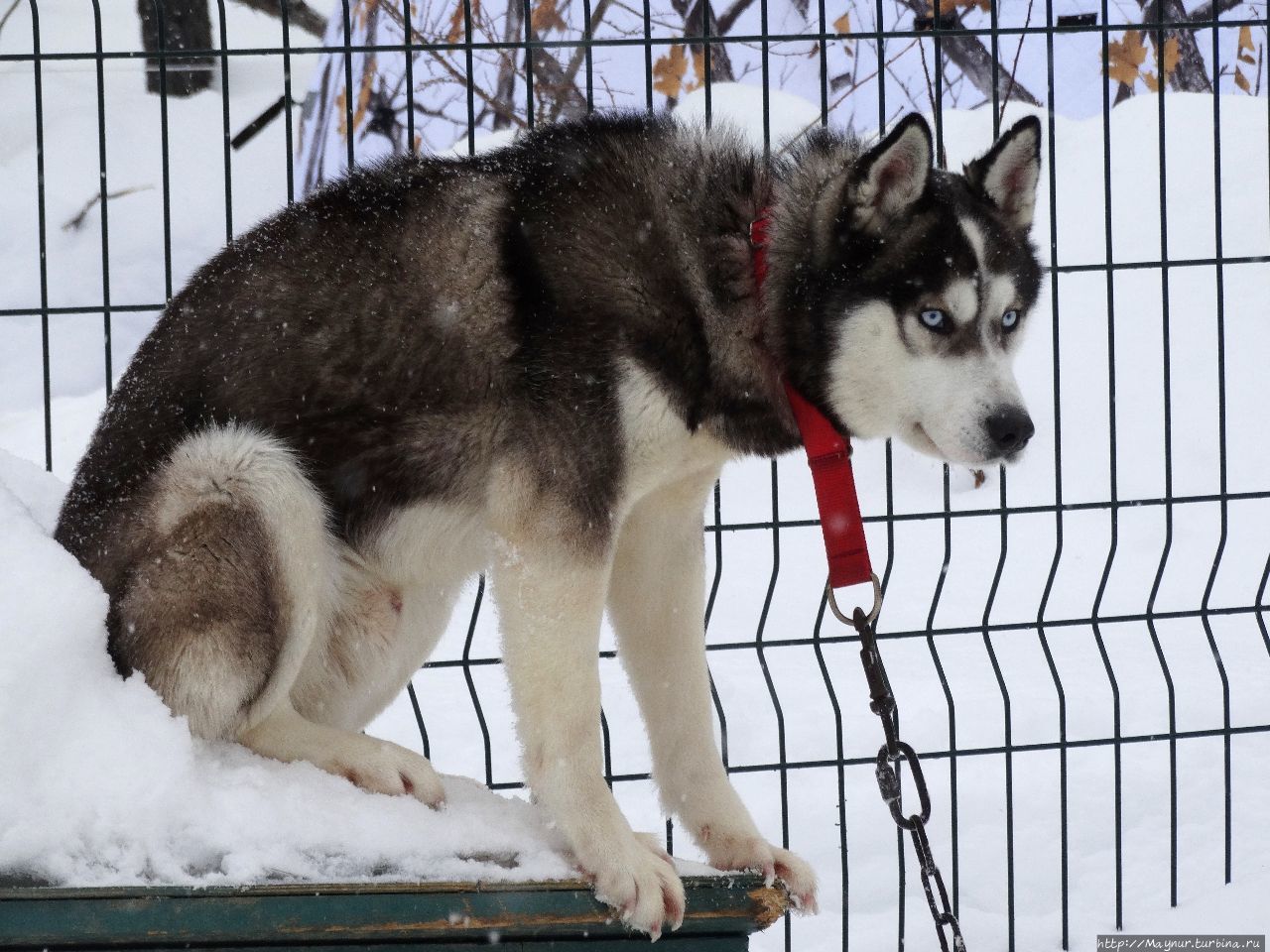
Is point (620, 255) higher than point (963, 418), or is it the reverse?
point (620, 255)

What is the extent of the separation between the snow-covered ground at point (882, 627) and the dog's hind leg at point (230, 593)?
6cm

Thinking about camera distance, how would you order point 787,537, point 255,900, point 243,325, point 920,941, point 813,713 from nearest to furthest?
point 255,900, point 243,325, point 920,941, point 813,713, point 787,537

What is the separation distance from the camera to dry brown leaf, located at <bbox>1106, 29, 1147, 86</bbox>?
7.66 m

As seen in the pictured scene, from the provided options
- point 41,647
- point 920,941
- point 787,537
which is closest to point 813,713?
point 920,941

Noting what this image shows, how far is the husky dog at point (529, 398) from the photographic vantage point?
228 cm

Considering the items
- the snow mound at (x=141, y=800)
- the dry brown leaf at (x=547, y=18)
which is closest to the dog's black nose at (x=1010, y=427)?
the snow mound at (x=141, y=800)

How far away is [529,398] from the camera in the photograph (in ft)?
7.66

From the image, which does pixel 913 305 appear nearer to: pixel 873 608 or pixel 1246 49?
pixel 873 608

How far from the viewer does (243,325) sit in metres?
2.45

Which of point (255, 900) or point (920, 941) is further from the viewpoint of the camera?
point (920, 941)

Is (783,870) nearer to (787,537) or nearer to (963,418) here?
(963,418)

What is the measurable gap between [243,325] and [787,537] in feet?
16.0

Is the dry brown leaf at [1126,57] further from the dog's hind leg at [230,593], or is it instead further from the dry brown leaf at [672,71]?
the dog's hind leg at [230,593]

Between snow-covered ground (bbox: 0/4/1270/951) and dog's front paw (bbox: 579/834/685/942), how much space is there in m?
0.12
